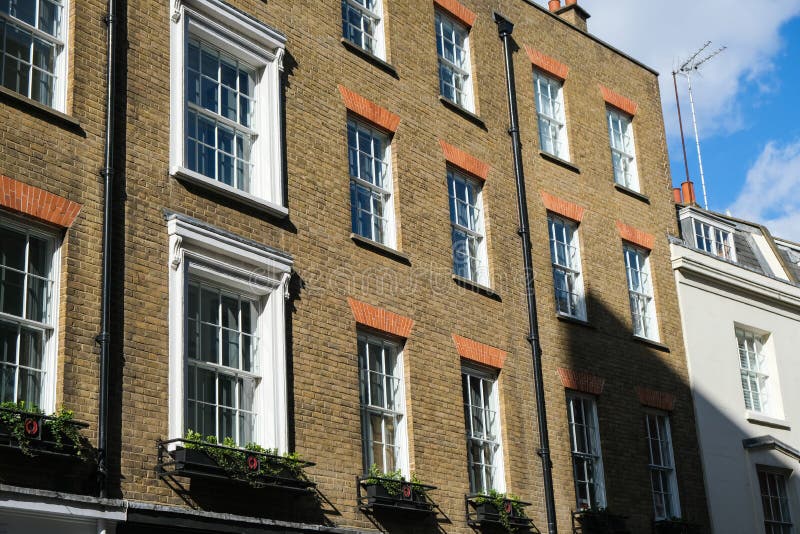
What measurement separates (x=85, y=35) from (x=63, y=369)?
3.83 metres

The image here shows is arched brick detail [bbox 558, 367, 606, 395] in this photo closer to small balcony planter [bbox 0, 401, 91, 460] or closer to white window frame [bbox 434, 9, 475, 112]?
white window frame [bbox 434, 9, 475, 112]

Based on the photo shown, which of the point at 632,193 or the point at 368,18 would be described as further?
the point at 632,193

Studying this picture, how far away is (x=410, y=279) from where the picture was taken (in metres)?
16.1

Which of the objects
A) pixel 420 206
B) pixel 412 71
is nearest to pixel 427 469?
pixel 420 206

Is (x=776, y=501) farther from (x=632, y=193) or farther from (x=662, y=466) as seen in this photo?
(x=632, y=193)

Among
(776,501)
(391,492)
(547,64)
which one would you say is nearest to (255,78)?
(391,492)

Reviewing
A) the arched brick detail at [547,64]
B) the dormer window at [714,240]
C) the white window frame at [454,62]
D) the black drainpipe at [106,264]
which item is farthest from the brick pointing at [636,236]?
A: the black drainpipe at [106,264]

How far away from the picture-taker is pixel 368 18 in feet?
57.7

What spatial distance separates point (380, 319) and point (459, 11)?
6.57 meters

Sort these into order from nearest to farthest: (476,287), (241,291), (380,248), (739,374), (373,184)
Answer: (241,291)
(380,248)
(373,184)
(476,287)
(739,374)

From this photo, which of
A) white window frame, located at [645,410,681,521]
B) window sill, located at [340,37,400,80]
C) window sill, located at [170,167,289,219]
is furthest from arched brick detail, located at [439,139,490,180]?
white window frame, located at [645,410,681,521]

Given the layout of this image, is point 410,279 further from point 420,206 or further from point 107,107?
point 107,107

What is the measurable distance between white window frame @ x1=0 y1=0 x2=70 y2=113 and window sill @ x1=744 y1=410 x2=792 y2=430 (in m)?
14.9

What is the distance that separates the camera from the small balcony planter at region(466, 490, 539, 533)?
615 inches
